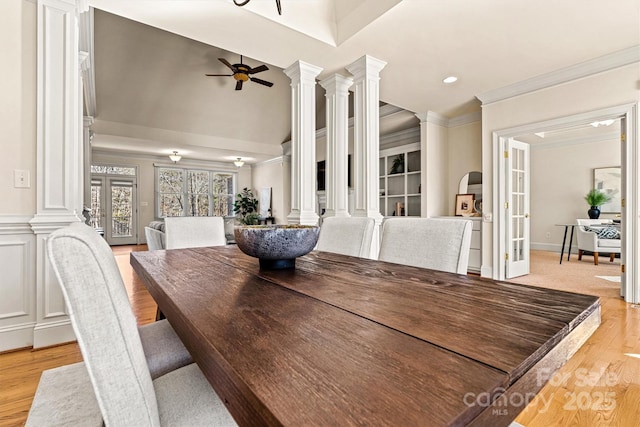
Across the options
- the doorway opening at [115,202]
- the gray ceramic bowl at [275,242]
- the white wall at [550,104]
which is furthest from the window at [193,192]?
the gray ceramic bowl at [275,242]

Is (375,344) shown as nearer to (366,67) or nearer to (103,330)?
(103,330)

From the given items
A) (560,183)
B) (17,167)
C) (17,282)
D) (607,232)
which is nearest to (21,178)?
(17,167)

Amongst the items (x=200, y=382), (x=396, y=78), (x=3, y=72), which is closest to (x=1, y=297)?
(x=3, y=72)

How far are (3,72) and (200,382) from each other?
2.48 metres

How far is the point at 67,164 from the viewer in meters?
2.16

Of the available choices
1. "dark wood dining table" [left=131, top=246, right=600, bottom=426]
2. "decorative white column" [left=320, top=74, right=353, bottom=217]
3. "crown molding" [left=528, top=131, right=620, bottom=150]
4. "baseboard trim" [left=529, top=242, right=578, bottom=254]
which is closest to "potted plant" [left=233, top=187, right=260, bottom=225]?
"decorative white column" [left=320, top=74, right=353, bottom=217]

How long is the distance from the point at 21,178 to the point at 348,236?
217 cm

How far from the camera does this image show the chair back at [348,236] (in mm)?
1803

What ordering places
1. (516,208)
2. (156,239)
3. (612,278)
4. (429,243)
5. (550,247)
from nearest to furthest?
(429,243) < (156,239) < (612,278) < (516,208) < (550,247)

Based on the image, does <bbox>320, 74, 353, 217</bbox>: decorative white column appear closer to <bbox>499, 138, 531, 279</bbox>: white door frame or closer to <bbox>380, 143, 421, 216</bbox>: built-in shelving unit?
<bbox>499, 138, 531, 279</bbox>: white door frame

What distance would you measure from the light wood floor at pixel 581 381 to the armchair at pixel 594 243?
2882 mm

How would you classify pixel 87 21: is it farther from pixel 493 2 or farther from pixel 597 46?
pixel 597 46

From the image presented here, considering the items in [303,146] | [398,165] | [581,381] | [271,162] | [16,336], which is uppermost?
[271,162]

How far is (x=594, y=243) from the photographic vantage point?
5.15m
